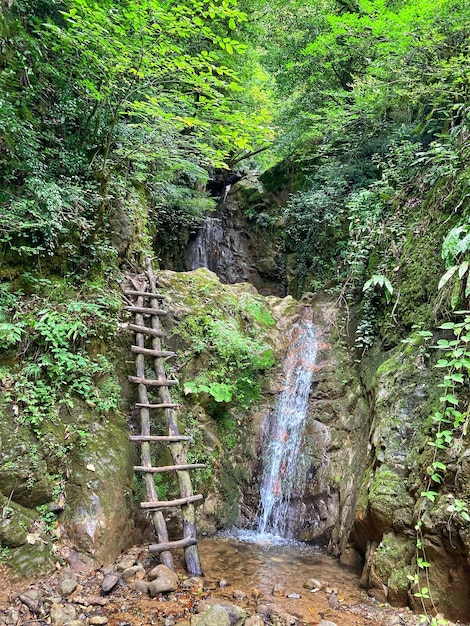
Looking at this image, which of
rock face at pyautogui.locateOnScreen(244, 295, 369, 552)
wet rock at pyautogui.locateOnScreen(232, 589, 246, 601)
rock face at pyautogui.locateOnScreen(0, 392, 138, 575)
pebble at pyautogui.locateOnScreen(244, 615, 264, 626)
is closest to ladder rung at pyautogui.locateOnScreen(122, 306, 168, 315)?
rock face at pyautogui.locateOnScreen(0, 392, 138, 575)

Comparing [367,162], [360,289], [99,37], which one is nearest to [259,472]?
[360,289]

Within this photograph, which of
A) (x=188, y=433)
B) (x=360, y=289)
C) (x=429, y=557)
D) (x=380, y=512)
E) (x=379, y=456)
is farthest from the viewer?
(x=360, y=289)

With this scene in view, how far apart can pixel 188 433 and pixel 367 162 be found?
7.07 metres

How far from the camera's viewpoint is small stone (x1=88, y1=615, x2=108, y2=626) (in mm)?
3193

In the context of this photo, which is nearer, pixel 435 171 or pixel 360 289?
pixel 435 171

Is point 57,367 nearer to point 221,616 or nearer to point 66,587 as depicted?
point 66,587

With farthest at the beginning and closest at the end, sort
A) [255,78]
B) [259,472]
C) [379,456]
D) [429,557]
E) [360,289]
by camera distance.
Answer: [255,78] → [360,289] → [259,472] → [379,456] → [429,557]

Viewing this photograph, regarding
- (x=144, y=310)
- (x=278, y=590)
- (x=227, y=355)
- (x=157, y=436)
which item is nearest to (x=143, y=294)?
(x=144, y=310)

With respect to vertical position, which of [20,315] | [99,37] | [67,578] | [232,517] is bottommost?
Result: [232,517]

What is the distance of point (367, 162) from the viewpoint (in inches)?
343

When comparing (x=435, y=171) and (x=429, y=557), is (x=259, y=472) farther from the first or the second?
(x=435, y=171)

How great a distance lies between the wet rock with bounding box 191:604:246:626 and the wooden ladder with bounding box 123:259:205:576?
0.91 meters

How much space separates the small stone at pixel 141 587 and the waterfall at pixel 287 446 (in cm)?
259

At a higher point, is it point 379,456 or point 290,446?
point 379,456
